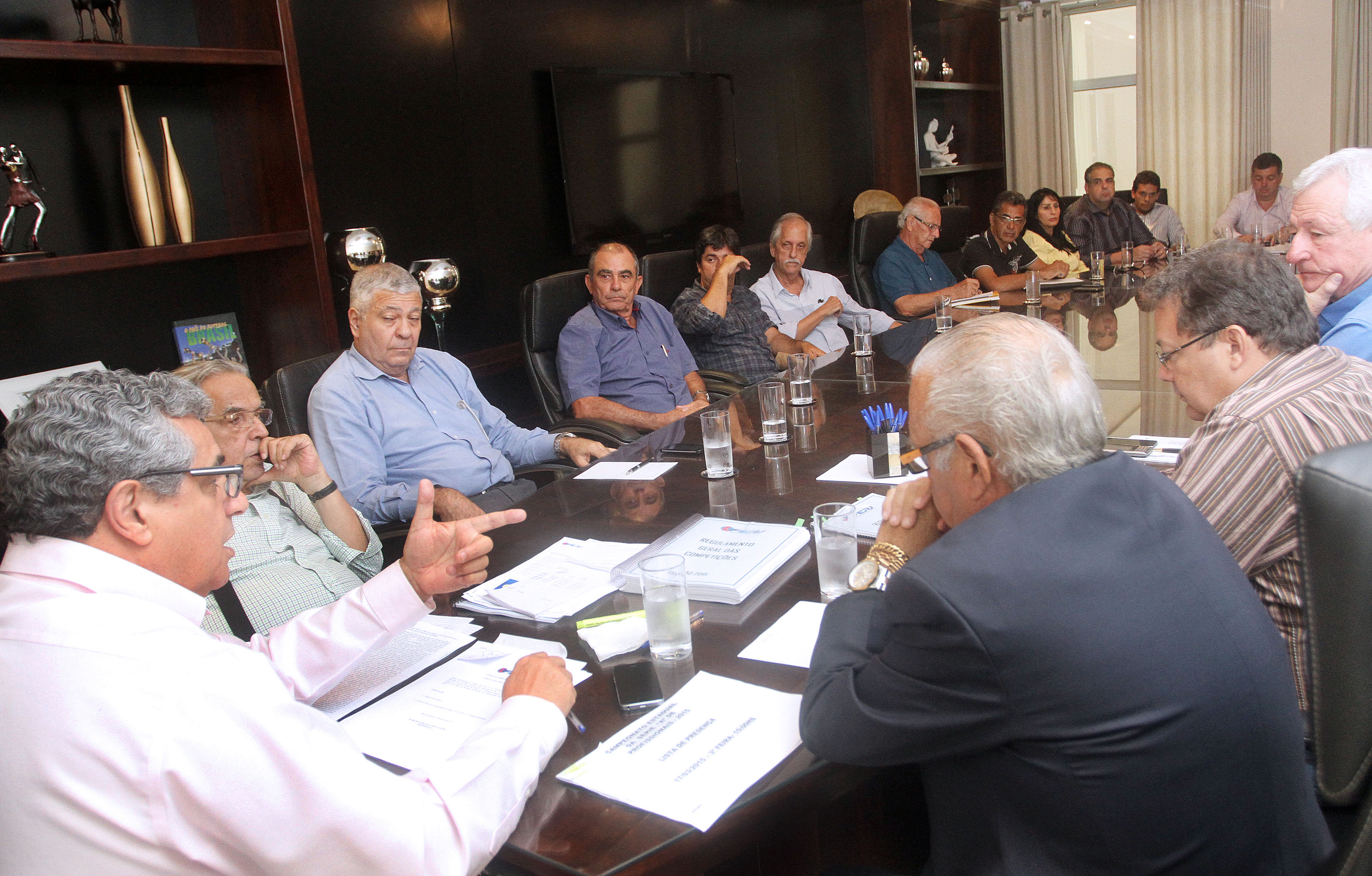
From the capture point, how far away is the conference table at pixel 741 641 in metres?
0.95

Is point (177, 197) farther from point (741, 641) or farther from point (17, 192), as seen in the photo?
point (741, 641)

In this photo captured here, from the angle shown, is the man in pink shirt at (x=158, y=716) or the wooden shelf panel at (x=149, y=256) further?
the wooden shelf panel at (x=149, y=256)

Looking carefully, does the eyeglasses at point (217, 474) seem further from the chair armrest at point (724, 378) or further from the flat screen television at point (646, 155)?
the flat screen television at point (646, 155)

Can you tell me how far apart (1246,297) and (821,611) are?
31.9 inches

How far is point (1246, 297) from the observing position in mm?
1466

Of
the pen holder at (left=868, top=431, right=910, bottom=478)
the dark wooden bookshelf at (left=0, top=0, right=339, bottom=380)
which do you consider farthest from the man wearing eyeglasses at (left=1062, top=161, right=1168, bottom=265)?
the dark wooden bookshelf at (left=0, top=0, right=339, bottom=380)

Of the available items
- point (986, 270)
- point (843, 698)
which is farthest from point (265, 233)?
point (986, 270)

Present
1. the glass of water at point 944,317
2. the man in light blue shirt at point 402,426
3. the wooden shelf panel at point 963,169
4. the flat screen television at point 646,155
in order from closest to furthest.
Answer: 1. the man in light blue shirt at point 402,426
2. the glass of water at point 944,317
3. the flat screen television at point 646,155
4. the wooden shelf panel at point 963,169

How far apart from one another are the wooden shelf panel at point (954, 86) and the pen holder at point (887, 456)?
5.33m

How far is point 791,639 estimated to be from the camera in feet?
4.24

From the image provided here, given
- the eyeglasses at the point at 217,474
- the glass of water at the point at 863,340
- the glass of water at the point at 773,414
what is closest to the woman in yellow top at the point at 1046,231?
the glass of water at the point at 863,340

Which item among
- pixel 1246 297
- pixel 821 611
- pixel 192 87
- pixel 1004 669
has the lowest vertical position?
pixel 821 611

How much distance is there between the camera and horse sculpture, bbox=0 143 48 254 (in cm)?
239

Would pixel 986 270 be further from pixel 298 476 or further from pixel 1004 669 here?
pixel 1004 669
